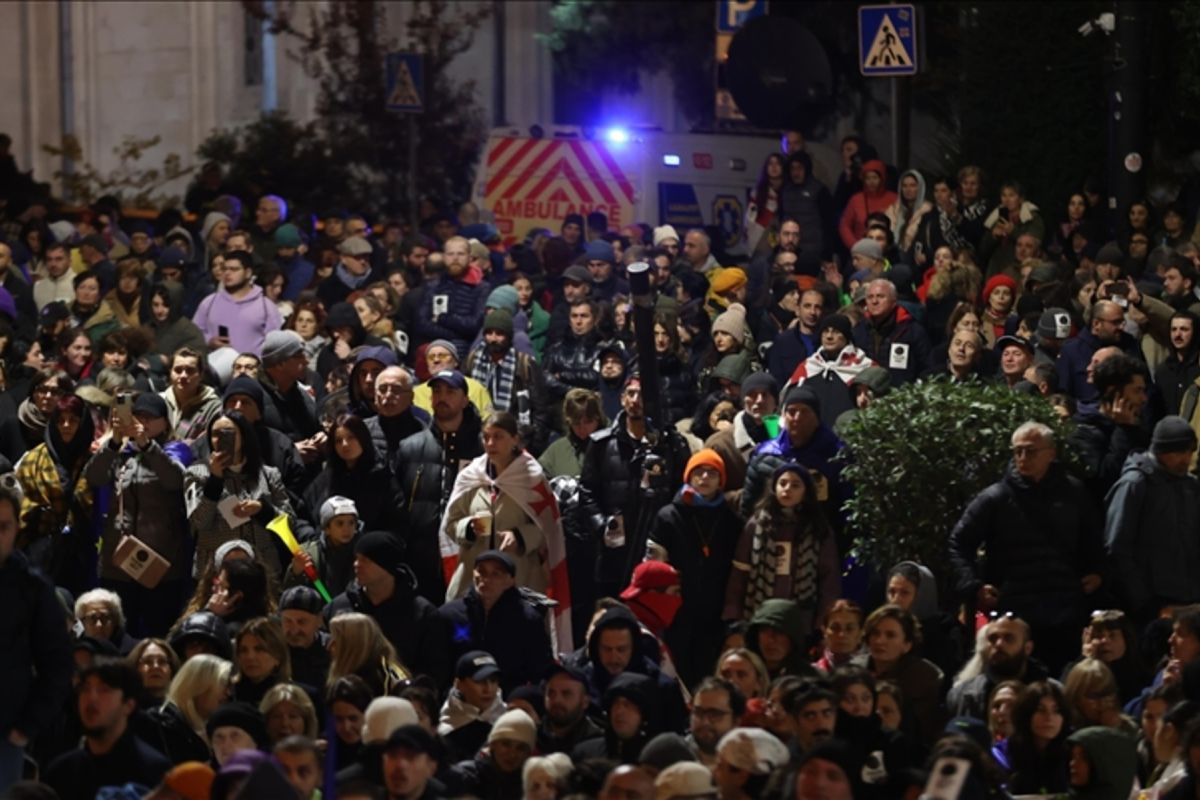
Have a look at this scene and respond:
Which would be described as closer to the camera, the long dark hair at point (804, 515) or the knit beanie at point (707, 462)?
the long dark hair at point (804, 515)

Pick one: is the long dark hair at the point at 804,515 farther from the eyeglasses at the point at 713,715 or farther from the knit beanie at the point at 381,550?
the eyeglasses at the point at 713,715

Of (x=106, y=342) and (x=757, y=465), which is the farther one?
(x=106, y=342)

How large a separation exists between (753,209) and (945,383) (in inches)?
356

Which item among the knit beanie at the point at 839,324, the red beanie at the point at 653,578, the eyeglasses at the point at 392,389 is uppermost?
the knit beanie at the point at 839,324

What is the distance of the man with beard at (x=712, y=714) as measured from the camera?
14.8 metres

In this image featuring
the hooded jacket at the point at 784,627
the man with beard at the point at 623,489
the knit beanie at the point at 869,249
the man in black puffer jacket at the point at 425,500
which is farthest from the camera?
the knit beanie at the point at 869,249

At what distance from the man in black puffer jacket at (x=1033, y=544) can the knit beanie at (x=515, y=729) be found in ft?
10.7

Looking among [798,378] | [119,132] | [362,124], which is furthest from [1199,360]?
[119,132]

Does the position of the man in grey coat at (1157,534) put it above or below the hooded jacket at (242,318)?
below

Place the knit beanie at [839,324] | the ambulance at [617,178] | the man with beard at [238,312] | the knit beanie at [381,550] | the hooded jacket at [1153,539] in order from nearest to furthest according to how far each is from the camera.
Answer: the knit beanie at [381,550] < the hooded jacket at [1153,539] < the knit beanie at [839,324] < the man with beard at [238,312] < the ambulance at [617,178]

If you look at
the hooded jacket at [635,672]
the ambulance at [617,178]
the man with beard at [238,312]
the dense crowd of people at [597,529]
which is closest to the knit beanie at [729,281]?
the dense crowd of people at [597,529]

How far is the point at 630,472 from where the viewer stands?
61.3 feet

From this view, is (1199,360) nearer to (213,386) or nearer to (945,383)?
(945,383)

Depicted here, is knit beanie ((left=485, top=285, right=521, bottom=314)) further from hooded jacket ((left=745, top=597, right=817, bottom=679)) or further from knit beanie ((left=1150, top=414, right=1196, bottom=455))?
hooded jacket ((left=745, top=597, right=817, bottom=679))
